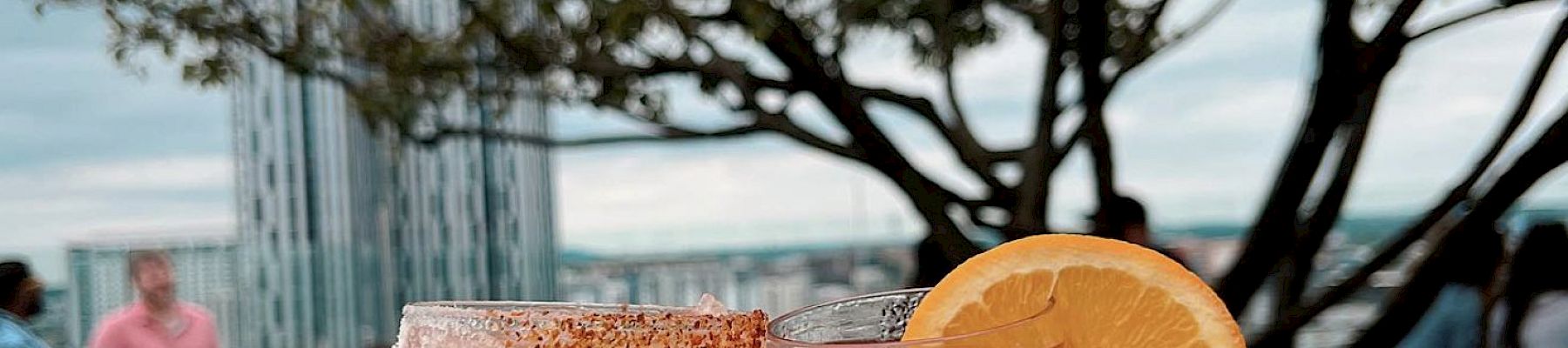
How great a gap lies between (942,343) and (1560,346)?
2011 millimetres

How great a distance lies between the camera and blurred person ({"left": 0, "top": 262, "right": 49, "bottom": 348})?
2236 mm

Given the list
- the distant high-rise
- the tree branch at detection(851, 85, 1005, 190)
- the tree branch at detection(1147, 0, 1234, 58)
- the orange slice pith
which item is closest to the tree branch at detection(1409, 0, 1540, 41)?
the tree branch at detection(1147, 0, 1234, 58)

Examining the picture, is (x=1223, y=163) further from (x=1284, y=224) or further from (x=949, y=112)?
(x=1284, y=224)

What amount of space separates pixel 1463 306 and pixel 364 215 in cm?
289

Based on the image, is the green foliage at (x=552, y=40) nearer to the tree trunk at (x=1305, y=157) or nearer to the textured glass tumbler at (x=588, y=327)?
the tree trunk at (x=1305, y=157)

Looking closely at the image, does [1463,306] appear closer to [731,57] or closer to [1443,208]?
[1443,208]

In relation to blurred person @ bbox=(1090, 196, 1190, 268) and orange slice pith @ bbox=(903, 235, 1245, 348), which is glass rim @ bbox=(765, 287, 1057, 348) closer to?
orange slice pith @ bbox=(903, 235, 1245, 348)

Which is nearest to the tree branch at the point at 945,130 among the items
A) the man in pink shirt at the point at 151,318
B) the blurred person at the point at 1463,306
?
the blurred person at the point at 1463,306

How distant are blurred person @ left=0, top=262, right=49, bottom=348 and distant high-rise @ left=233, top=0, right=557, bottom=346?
33.1 inches

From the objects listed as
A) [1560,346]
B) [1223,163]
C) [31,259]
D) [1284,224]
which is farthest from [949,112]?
[31,259]

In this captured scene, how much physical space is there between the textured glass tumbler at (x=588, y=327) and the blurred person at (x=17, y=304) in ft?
7.41

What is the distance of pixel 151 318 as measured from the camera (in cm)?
265

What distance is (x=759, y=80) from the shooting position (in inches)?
67.8

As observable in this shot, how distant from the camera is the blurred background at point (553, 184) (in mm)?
2898
